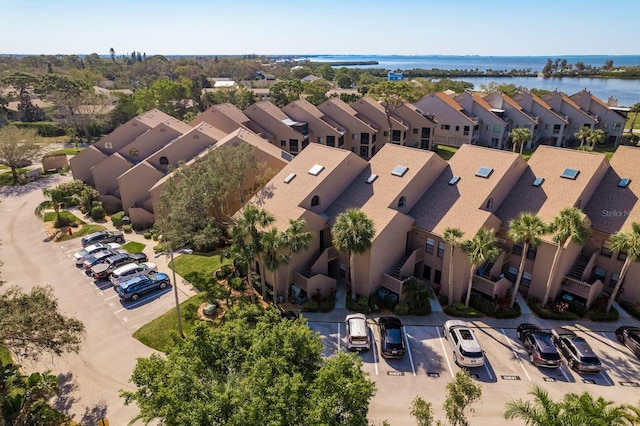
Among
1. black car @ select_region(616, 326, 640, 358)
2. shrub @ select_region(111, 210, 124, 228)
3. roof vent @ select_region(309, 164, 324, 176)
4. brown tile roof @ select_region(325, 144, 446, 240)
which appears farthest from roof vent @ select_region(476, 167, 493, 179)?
shrub @ select_region(111, 210, 124, 228)

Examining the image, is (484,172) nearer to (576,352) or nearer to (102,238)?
(576,352)

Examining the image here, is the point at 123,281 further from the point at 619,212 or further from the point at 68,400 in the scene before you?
the point at 619,212

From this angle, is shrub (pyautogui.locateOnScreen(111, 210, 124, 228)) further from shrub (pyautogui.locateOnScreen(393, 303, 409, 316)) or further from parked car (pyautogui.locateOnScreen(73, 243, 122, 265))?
shrub (pyautogui.locateOnScreen(393, 303, 409, 316))

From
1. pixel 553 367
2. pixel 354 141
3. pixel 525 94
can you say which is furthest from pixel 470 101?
pixel 553 367

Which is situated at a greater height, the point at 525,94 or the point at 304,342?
the point at 525,94

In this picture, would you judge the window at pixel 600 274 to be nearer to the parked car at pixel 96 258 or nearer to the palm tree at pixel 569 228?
the palm tree at pixel 569 228

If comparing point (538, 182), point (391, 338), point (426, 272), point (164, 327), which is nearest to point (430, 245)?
point (426, 272)

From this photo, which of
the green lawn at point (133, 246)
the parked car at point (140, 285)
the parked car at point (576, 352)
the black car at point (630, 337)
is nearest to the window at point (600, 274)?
the black car at point (630, 337)
